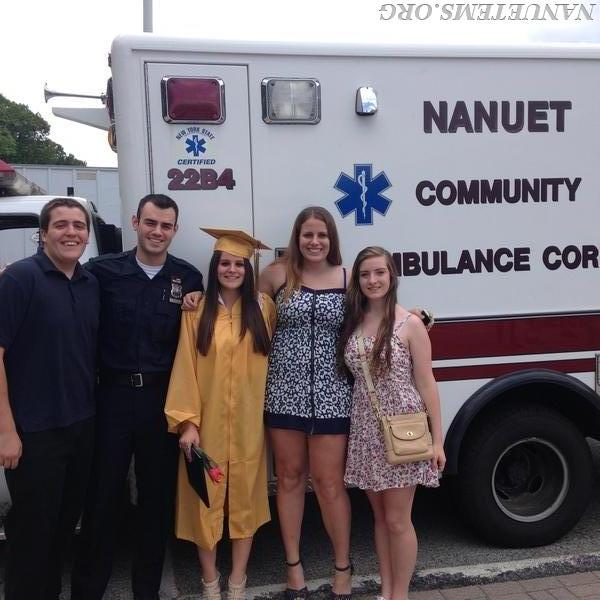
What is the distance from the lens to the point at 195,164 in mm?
3297

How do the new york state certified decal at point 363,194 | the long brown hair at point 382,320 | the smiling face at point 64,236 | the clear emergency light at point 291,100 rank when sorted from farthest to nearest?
the new york state certified decal at point 363,194 < the clear emergency light at point 291,100 < the long brown hair at point 382,320 < the smiling face at point 64,236

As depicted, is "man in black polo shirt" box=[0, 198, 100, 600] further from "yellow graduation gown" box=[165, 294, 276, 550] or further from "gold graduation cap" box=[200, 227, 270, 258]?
"gold graduation cap" box=[200, 227, 270, 258]

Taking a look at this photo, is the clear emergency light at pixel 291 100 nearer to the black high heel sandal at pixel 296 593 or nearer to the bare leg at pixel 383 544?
the bare leg at pixel 383 544

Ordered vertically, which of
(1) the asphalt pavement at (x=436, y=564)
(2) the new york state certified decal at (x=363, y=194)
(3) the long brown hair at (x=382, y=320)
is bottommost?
(1) the asphalt pavement at (x=436, y=564)

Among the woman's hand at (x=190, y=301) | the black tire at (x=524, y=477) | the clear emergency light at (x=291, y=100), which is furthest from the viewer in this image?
the black tire at (x=524, y=477)

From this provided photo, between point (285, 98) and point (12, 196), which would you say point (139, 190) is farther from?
point (12, 196)

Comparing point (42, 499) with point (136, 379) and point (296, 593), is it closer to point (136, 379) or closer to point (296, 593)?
point (136, 379)

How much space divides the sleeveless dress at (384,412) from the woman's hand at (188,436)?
710mm

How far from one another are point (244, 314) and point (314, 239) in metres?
0.46

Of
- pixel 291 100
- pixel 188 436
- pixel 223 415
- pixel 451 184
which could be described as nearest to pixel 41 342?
pixel 188 436

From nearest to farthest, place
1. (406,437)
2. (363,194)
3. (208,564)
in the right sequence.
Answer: (406,437) → (208,564) → (363,194)

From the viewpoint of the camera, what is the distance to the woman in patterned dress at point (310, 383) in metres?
3.12

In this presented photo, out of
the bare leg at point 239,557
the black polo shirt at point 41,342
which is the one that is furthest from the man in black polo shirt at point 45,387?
the bare leg at point 239,557

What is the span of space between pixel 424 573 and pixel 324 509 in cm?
78
